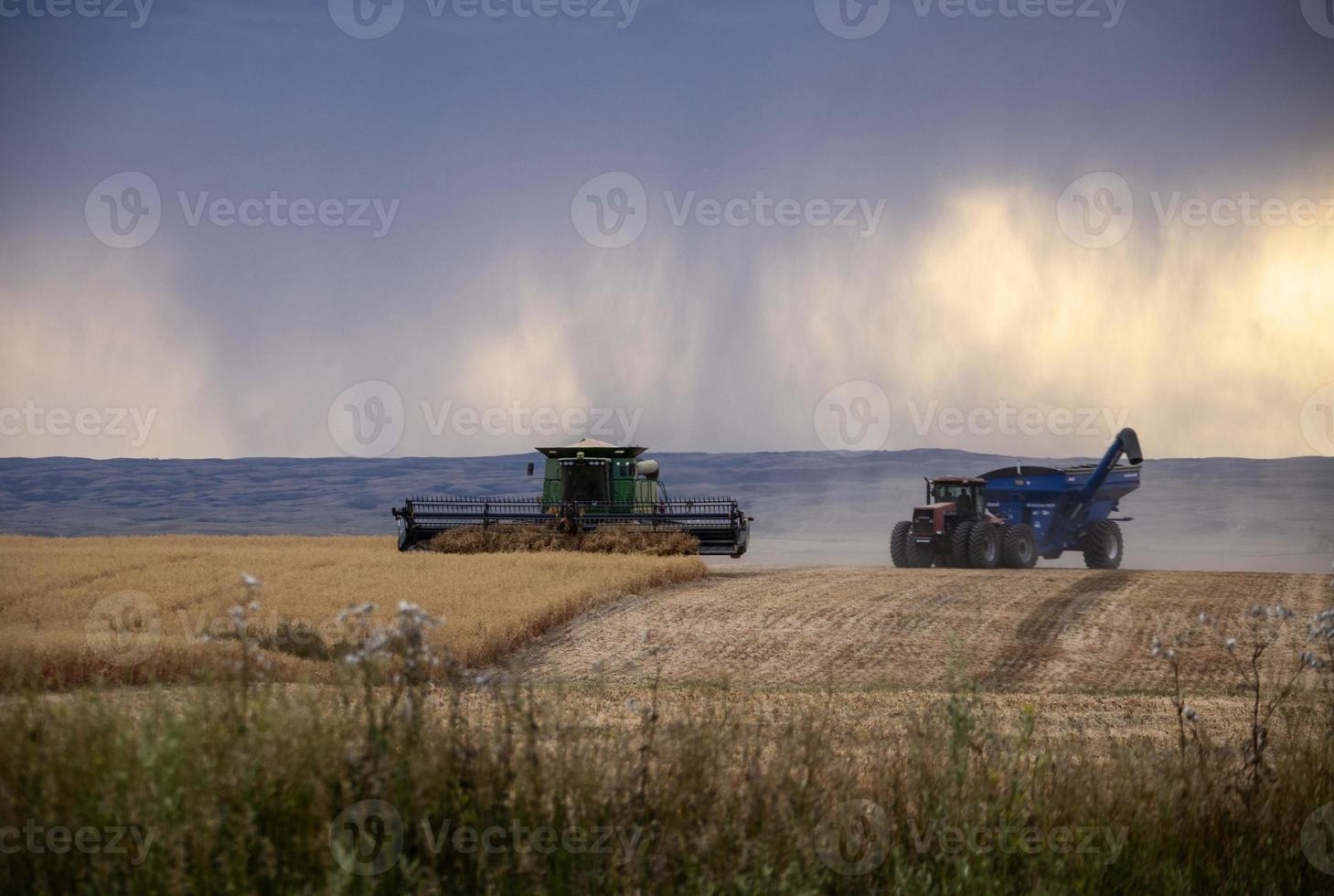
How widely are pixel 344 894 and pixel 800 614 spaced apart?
16299 mm

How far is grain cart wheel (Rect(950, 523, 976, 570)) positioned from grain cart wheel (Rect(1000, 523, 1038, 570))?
101cm

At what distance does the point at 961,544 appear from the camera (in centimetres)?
2856

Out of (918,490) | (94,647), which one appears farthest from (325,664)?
(918,490)

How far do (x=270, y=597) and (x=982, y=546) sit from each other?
17.1 meters

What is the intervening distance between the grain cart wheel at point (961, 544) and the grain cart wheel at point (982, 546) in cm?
13

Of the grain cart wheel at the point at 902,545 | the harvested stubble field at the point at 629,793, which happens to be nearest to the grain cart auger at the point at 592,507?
the grain cart wheel at the point at 902,545

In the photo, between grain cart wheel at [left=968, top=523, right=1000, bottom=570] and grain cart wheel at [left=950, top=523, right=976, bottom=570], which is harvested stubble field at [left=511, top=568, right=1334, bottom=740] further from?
grain cart wheel at [left=950, top=523, right=976, bottom=570]

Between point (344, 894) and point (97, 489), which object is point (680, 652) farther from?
point (97, 489)

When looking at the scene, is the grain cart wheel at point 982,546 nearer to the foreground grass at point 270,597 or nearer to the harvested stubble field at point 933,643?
the harvested stubble field at point 933,643

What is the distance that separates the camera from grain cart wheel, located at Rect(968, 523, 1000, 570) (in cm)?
2812

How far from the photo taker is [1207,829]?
6539mm

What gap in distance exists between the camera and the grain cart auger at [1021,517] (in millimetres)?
28781

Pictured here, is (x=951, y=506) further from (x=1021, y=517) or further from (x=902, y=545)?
(x=1021, y=517)

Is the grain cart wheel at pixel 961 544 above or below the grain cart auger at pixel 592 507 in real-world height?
below
